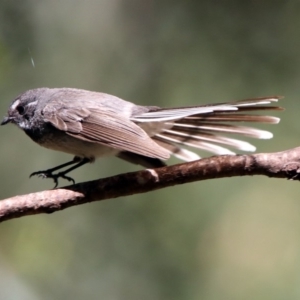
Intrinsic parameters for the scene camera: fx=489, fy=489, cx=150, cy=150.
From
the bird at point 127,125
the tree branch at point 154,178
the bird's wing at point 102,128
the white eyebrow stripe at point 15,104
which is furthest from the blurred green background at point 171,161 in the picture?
the tree branch at point 154,178

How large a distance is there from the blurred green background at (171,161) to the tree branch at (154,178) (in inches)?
41.7

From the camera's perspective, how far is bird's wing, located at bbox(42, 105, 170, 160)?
5.13ft

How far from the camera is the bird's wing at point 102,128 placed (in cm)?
156

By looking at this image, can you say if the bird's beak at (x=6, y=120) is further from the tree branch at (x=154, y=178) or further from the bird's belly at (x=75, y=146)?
the tree branch at (x=154, y=178)

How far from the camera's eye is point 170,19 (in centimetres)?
274

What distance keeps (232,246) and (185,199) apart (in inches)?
14.2

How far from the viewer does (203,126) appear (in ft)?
5.63

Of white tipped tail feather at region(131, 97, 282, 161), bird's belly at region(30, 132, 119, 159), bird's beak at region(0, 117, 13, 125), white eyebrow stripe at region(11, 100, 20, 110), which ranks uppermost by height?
white tipped tail feather at region(131, 97, 282, 161)

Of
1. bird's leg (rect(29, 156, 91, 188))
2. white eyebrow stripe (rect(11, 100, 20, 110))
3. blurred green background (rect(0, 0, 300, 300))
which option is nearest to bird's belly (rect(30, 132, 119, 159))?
bird's leg (rect(29, 156, 91, 188))

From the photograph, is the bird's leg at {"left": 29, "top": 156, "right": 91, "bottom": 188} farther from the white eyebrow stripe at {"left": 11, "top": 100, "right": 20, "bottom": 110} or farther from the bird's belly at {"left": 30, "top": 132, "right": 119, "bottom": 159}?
the white eyebrow stripe at {"left": 11, "top": 100, "right": 20, "bottom": 110}

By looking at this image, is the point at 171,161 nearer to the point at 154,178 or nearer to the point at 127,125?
the point at 127,125

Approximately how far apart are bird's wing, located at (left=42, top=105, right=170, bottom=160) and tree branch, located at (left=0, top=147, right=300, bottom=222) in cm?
13

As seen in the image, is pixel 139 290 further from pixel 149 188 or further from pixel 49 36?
pixel 49 36

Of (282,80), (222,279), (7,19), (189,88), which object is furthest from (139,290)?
(7,19)
